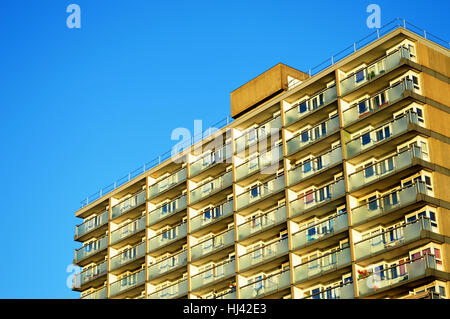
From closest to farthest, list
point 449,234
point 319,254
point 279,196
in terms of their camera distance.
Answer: point 449,234
point 319,254
point 279,196

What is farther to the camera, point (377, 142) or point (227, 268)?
point (227, 268)

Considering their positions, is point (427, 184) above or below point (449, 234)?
above

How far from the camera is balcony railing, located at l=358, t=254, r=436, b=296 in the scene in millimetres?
54812

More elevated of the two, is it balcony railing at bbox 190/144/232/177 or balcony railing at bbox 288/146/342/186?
balcony railing at bbox 190/144/232/177

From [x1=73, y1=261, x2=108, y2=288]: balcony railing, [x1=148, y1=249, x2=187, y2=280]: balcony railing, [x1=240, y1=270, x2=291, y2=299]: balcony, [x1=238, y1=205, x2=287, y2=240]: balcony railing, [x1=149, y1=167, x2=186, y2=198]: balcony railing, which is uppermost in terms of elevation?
[x1=149, y1=167, x2=186, y2=198]: balcony railing

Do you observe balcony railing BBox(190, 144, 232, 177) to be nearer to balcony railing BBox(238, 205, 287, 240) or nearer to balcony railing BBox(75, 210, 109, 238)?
balcony railing BBox(238, 205, 287, 240)

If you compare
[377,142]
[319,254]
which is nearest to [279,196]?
[319,254]

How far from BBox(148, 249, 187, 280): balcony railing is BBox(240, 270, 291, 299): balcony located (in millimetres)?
10009

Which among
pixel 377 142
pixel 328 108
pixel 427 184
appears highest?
pixel 328 108

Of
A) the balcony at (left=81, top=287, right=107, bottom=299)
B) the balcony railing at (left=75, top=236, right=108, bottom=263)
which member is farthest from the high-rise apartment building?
the balcony railing at (left=75, top=236, right=108, bottom=263)

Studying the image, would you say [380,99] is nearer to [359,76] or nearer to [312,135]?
[359,76]
